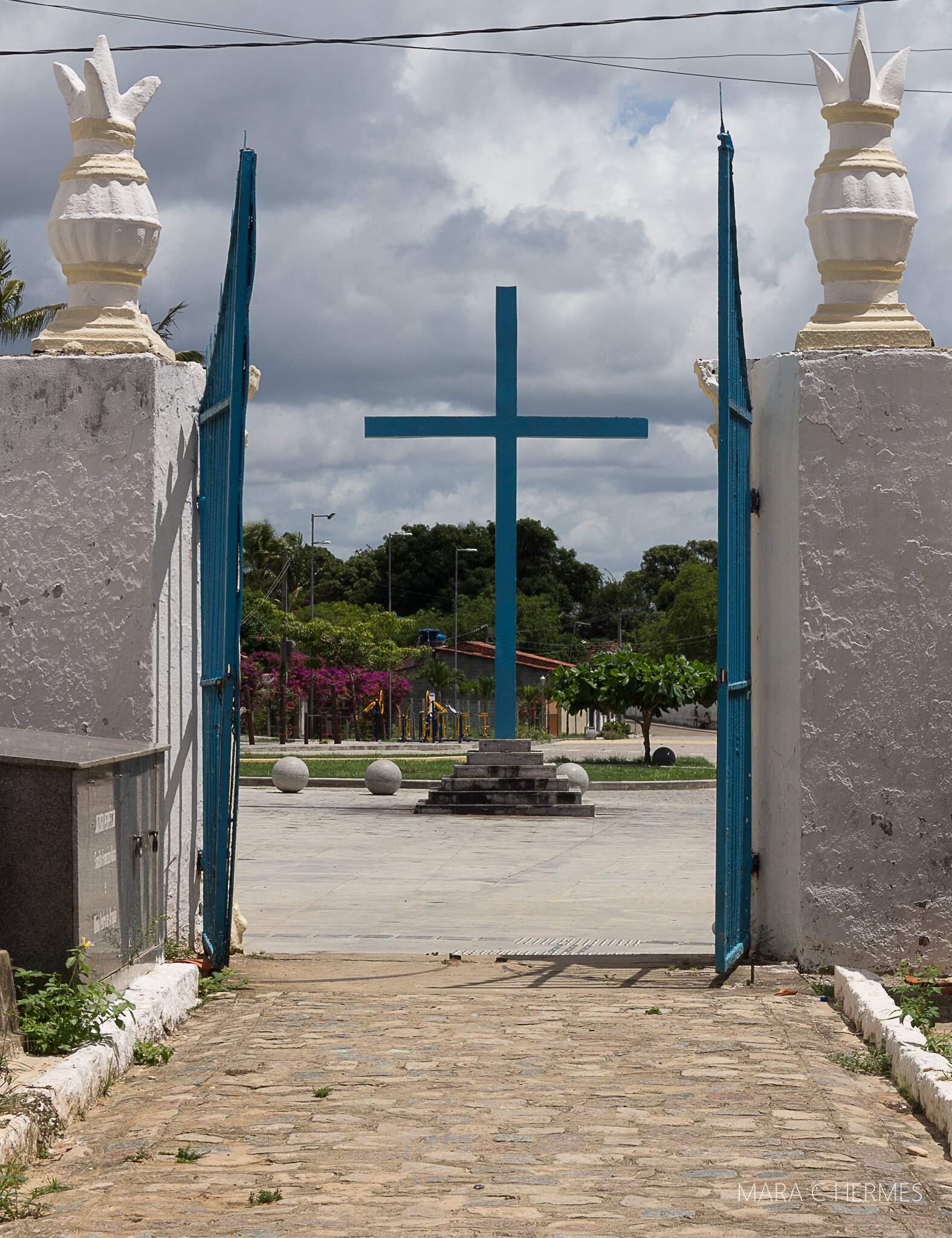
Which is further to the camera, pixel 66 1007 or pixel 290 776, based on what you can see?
pixel 290 776

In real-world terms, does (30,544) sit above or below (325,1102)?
above

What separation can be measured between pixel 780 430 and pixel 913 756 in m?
1.73

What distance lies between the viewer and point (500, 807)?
61.4 ft

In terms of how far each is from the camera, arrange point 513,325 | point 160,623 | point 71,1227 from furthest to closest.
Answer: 1. point 513,325
2. point 160,623
3. point 71,1227

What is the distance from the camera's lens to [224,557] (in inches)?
269

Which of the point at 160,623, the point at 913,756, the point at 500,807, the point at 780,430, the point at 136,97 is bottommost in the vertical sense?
the point at 500,807

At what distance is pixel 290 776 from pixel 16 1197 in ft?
61.8

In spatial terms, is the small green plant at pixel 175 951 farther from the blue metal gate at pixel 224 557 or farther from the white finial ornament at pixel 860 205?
the white finial ornament at pixel 860 205

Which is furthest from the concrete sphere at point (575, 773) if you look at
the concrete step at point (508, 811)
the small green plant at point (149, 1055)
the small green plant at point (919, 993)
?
the small green plant at point (149, 1055)

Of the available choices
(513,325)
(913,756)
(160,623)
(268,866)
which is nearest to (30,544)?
(160,623)

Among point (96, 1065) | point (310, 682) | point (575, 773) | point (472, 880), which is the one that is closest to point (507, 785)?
point (575, 773)

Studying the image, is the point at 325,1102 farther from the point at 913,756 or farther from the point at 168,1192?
the point at 913,756

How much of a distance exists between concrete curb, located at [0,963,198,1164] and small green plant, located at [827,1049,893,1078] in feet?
8.71

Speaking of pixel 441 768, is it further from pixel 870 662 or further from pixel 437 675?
pixel 437 675
